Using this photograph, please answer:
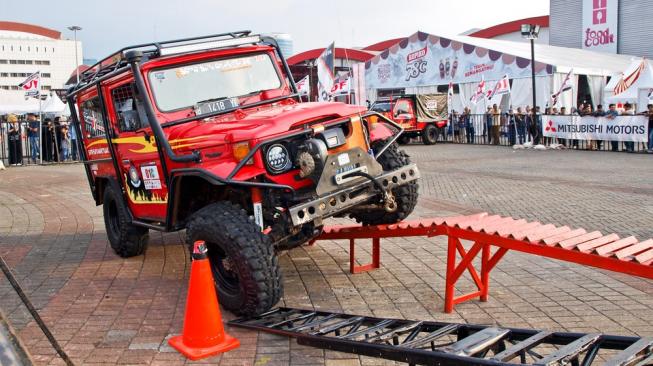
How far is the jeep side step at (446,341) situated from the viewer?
3.12 meters

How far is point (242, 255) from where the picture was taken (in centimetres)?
456

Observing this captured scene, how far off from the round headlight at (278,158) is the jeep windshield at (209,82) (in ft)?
3.75

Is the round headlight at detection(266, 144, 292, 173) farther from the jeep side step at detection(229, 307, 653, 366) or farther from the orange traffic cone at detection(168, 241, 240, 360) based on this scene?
the jeep side step at detection(229, 307, 653, 366)

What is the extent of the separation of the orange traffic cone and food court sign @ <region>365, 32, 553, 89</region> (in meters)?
24.3

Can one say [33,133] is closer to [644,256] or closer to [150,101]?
[150,101]

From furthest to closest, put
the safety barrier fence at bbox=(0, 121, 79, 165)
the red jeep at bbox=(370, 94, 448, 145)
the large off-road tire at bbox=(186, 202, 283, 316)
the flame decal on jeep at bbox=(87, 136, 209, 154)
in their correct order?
the red jeep at bbox=(370, 94, 448, 145) < the safety barrier fence at bbox=(0, 121, 79, 165) < the flame decal on jeep at bbox=(87, 136, 209, 154) < the large off-road tire at bbox=(186, 202, 283, 316)

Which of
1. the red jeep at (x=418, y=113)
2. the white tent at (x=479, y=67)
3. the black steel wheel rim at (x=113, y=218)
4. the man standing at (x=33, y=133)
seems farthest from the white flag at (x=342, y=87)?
the black steel wheel rim at (x=113, y=218)

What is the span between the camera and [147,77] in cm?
576

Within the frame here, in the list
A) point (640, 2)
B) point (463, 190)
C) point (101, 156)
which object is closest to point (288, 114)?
point (101, 156)

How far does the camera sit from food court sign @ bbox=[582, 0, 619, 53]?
38125 millimetres

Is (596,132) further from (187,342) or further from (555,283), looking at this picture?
(187,342)

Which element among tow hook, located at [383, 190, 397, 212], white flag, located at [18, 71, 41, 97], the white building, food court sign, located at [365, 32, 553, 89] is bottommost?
tow hook, located at [383, 190, 397, 212]

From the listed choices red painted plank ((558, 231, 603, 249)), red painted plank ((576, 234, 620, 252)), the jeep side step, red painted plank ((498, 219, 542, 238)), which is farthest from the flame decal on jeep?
red painted plank ((576, 234, 620, 252))

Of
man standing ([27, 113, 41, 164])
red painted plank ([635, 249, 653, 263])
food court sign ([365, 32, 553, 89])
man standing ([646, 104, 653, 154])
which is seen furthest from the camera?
food court sign ([365, 32, 553, 89])
